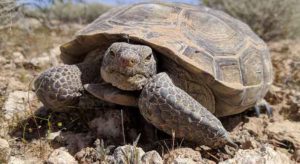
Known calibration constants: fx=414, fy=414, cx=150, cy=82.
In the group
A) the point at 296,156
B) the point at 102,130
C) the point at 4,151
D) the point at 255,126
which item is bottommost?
the point at 255,126

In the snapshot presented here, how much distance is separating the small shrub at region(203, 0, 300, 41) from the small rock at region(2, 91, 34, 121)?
5.80m

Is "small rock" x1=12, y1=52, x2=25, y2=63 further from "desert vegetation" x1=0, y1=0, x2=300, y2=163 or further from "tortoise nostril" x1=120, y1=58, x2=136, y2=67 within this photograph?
"tortoise nostril" x1=120, y1=58, x2=136, y2=67

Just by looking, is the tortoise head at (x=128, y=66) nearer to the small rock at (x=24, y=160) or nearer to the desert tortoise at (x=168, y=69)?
the desert tortoise at (x=168, y=69)

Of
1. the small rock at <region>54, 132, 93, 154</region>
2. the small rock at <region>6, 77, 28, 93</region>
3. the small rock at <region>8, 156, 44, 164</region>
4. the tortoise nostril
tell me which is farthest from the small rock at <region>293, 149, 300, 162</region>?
the small rock at <region>6, 77, 28, 93</region>

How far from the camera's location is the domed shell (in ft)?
10.2

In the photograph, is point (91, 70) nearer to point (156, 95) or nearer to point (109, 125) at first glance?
point (109, 125)

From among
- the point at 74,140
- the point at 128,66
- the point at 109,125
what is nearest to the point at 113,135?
the point at 109,125

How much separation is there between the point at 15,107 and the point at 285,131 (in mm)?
2353

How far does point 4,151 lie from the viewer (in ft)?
8.68

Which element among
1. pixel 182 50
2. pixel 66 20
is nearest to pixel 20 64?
pixel 182 50

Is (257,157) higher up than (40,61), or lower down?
higher up

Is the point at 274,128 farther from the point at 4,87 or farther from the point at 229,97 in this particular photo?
the point at 4,87

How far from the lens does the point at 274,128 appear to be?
12.3ft

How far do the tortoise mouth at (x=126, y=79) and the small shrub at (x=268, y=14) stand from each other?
229 inches
